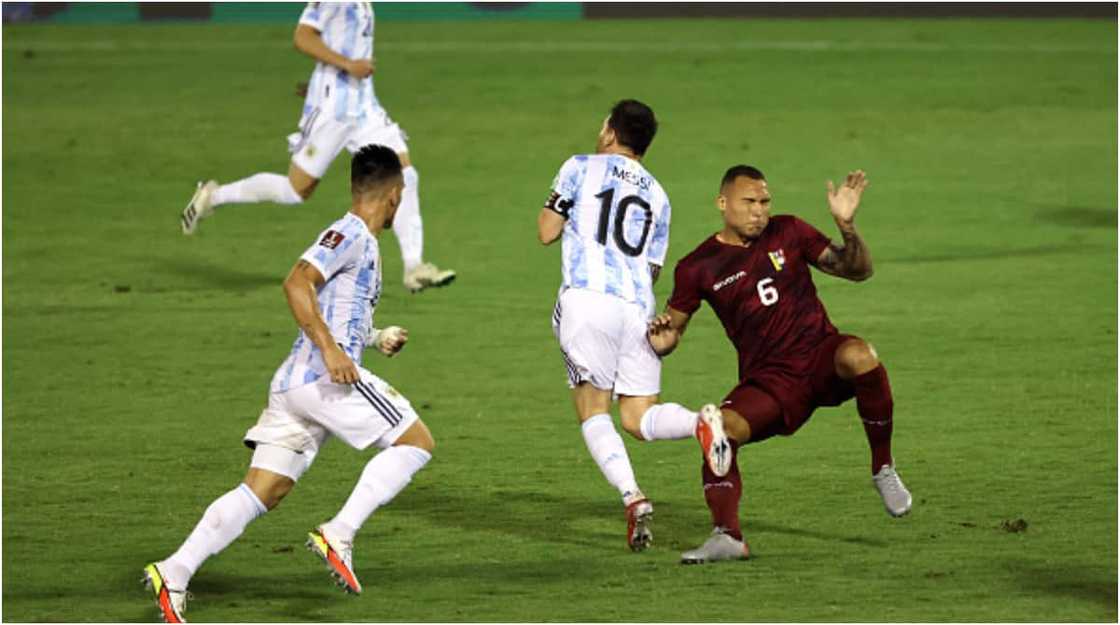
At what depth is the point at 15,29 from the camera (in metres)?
29.4

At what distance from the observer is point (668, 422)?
8.77 m

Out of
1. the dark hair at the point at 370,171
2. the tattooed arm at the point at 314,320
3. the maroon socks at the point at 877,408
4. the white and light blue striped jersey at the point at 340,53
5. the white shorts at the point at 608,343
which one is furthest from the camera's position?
the white and light blue striped jersey at the point at 340,53

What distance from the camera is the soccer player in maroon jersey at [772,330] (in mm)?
8609

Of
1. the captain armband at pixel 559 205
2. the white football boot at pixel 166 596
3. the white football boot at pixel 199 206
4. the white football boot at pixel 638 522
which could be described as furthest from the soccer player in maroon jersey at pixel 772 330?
the white football boot at pixel 199 206

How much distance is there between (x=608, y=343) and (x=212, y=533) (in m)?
1.95

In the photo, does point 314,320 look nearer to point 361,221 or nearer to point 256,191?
point 361,221

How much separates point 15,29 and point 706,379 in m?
19.0

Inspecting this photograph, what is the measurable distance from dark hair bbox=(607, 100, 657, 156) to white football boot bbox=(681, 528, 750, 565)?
1627 mm

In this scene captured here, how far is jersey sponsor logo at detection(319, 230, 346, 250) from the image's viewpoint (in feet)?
26.0

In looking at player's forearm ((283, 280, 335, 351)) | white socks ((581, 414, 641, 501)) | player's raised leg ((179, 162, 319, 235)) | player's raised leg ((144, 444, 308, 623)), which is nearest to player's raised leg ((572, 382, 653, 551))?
white socks ((581, 414, 641, 501))

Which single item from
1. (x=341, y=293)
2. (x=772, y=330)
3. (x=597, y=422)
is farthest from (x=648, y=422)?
(x=341, y=293)

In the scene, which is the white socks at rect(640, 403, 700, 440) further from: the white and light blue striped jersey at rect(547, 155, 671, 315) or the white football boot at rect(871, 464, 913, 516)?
the white football boot at rect(871, 464, 913, 516)

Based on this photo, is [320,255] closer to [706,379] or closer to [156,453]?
[156,453]

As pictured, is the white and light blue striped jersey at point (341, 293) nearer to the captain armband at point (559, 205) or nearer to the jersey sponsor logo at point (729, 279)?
the captain armband at point (559, 205)
